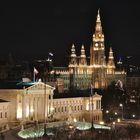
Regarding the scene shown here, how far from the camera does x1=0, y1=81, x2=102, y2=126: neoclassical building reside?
2692 inches

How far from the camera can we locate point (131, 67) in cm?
16175

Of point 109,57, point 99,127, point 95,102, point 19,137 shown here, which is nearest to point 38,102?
point 99,127

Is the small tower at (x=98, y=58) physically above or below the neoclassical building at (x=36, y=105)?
above

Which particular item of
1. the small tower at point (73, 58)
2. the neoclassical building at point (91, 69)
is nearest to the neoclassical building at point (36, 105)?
the neoclassical building at point (91, 69)

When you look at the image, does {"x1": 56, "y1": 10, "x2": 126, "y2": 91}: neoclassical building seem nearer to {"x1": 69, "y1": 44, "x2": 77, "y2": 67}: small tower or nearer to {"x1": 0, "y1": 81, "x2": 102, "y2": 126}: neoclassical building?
{"x1": 69, "y1": 44, "x2": 77, "y2": 67}: small tower

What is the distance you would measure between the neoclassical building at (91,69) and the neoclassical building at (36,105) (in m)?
42.4

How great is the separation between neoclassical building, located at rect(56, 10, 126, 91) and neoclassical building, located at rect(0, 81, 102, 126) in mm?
42374

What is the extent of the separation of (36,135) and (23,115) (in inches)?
583

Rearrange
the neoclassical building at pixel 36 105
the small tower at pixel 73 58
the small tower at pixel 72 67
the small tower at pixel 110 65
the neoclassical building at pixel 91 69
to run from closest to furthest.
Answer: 1. the neoclassical building at pixel 36 105
2. the small tower at pixel 73 58
3. the neoclassical building at pixel 91 69
4. the small tower at pixel 72 67
5. the small tower at pixel 110 65

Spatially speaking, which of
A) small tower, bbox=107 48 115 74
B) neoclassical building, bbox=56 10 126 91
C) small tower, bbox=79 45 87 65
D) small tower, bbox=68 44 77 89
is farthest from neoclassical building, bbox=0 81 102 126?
small tower, bbox=107 48 115 74

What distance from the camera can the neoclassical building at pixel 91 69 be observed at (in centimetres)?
12850

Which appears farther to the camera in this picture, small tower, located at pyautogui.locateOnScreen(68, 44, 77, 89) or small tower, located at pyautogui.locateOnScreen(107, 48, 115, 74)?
small tower, located at pyautogui.locateOnScreen(107, 48, 115, 74)

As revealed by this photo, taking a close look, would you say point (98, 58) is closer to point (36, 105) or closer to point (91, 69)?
point (91, 69)

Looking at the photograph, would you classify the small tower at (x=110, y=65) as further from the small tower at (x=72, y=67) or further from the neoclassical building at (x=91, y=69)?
the small tower at (x=72, y=67)
